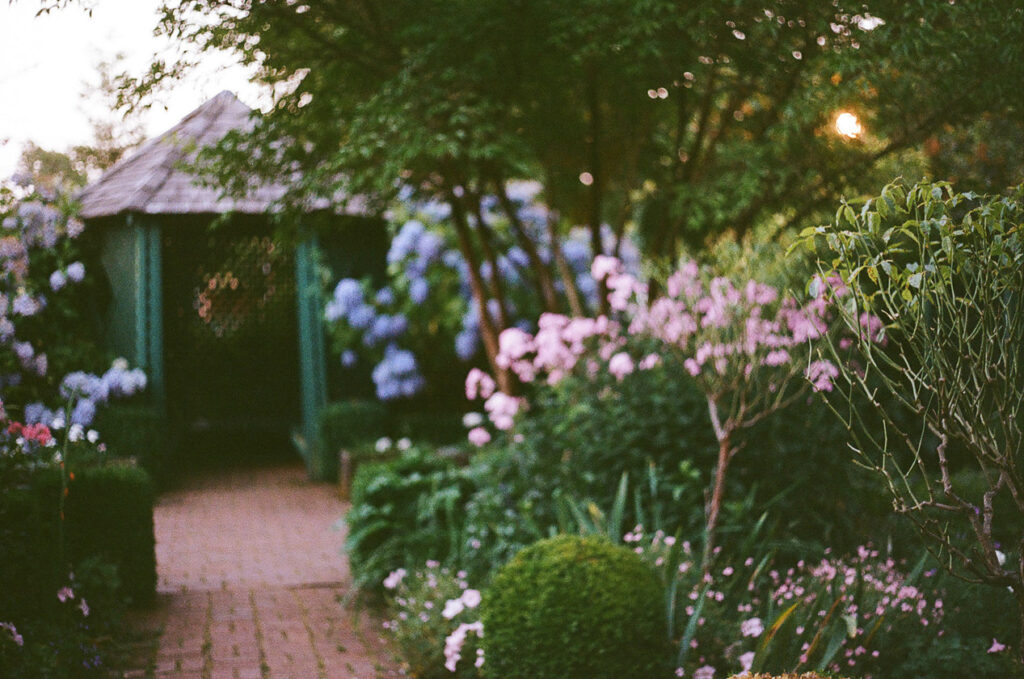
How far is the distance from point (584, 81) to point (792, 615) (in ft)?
16.2

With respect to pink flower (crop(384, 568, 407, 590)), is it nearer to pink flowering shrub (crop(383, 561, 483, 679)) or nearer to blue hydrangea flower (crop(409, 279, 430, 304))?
pink flowering shrub (crop(383, 561, 483, 679))

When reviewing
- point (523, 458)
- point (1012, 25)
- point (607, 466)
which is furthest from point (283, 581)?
point (1012, 25)

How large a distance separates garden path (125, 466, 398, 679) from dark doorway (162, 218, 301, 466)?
309 cm

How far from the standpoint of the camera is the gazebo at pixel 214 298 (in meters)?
10.7

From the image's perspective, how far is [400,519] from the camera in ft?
19.9

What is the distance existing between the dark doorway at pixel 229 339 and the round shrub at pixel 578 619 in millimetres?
9233

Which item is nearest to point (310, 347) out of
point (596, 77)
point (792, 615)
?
point (596, 77)

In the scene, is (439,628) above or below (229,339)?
below

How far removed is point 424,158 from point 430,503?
2484 mm

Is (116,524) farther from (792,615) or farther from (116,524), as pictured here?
(792,615)

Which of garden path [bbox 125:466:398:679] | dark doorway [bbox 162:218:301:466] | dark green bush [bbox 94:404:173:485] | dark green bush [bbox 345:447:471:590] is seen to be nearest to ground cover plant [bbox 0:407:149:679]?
garden path [bbox 125:466:398:679]

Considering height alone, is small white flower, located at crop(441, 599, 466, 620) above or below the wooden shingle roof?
below

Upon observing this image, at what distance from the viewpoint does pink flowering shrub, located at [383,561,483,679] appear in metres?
4.36

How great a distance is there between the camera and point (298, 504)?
9.49 m
